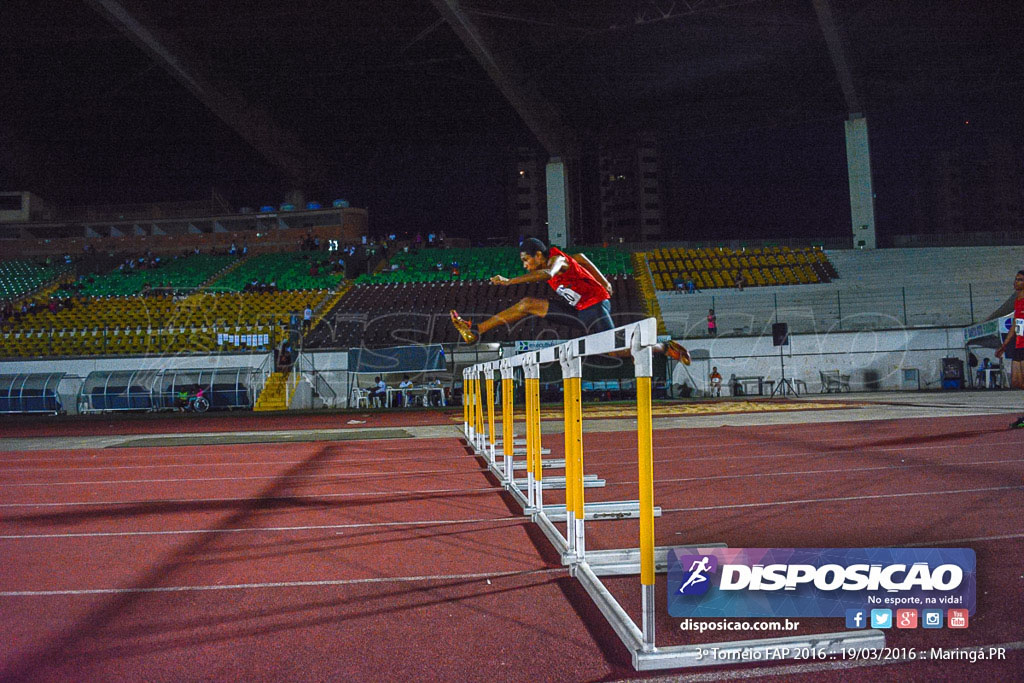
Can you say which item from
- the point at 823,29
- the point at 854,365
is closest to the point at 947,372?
the point at 854,365

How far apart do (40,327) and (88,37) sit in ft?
39.8

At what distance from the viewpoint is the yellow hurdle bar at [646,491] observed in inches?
95.5

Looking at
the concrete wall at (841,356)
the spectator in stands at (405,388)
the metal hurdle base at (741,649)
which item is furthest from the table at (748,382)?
the metal hurdle base at (741,649)

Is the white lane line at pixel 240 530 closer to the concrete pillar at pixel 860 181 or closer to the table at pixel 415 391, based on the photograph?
the table at pixel 415 391

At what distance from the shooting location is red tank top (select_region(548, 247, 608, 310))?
577 centimetres

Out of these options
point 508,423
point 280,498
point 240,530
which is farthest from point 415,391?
point 240,530

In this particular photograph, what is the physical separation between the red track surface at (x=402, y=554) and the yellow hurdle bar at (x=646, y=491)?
0.34 m

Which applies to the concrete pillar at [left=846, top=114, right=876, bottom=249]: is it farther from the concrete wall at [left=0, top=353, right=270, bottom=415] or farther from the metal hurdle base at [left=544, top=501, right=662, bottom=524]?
the metal hurdle base at [left=544, top=501, right=662, bottom=524]

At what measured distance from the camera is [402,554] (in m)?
4.09

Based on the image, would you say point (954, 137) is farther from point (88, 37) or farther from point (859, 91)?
point (88, 37)

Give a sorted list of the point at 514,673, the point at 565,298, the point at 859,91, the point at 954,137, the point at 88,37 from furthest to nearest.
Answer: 1. the point at 954,137
2. the point at 859,91
3. the point at 88,37
4. the point at 565,298
5. the point at 514,673

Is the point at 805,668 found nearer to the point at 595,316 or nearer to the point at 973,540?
the point at 973,540

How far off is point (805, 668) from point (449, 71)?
32464 mm

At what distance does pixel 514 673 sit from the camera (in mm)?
2350
